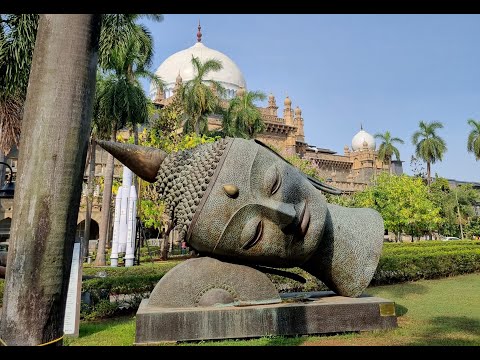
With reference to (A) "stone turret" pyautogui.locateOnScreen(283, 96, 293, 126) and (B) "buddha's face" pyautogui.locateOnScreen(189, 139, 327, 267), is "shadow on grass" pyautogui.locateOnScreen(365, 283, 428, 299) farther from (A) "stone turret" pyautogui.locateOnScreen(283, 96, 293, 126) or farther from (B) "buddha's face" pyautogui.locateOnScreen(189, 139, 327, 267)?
(A) "stone turret" pyautogui.locateOnScreen(283, 96, 293, 126)

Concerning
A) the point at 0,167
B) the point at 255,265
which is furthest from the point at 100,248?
the point at 255,265

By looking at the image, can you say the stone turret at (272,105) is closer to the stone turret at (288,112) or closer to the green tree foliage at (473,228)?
the stone turret at (288,112)

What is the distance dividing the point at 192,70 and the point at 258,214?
1771 inches

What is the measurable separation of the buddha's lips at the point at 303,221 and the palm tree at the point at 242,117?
76.7 feet

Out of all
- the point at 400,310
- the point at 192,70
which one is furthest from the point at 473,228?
the point at 400,310

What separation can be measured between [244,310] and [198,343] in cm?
68

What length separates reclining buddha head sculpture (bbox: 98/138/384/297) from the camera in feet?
→ 17.4

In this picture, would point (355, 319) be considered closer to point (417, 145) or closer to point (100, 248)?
point (100, 248)

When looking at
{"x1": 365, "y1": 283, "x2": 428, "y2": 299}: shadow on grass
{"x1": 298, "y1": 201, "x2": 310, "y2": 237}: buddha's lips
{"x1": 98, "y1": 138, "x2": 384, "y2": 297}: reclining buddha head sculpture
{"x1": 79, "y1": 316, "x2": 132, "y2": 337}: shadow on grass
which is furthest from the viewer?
{"x1": 365, "y1": 283, "x2": 428, "y2": 299}: shadow on grass

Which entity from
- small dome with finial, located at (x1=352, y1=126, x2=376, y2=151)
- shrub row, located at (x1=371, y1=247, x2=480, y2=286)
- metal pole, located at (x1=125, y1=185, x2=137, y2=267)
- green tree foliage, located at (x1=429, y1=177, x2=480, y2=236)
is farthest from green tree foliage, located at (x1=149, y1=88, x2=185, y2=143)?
small dome with finial, located at (x1=352, y1=126, x2=376, y2=151)

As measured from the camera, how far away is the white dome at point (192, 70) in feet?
158

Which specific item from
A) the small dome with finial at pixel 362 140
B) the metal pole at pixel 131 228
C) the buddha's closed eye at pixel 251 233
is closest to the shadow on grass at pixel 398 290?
the buddha's closed eye at pixel 251 233

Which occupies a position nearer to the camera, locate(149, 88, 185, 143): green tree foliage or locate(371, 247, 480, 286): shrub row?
locate(371, 247, 480, 286): shrub row

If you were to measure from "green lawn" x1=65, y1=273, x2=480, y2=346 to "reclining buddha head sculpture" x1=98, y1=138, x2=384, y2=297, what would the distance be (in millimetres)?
929
